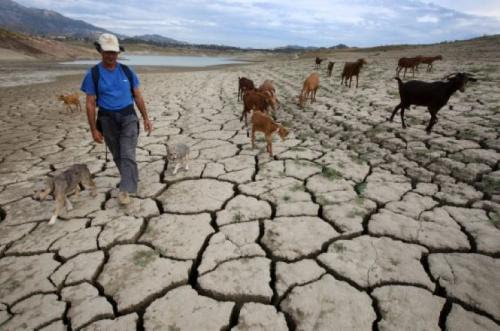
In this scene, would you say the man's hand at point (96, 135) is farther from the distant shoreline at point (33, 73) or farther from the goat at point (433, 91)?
the distant shoreline at point (33, 73)

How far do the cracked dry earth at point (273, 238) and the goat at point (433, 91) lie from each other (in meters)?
0.48

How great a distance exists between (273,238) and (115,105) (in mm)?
2035

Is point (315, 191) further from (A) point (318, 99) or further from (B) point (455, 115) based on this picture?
(A) point (318, 99)

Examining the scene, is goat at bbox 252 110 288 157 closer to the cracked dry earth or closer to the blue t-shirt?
the cracked dry earth

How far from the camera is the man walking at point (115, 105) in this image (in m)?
2.96

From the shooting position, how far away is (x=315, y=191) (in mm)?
3582

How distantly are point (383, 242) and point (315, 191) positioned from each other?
3.49 ft

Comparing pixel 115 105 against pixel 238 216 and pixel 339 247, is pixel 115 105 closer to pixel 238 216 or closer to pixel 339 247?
pixel 238 216

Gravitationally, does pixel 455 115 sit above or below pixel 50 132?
above

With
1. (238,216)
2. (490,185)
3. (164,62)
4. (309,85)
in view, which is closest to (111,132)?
(238,216)

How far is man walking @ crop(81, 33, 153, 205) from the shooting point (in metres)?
2.96

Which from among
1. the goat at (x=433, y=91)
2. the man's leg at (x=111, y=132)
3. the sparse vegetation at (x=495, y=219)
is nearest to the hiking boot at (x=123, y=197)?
the man's leg at (x=111, y=132)

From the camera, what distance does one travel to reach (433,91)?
4.82 metres

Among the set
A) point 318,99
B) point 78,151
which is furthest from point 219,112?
point 78,151
